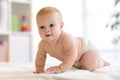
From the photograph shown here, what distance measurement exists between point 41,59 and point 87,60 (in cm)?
22

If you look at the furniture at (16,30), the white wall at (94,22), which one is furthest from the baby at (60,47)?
the white wall at (94,22)

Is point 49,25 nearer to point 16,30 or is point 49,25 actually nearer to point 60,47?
point 60,47

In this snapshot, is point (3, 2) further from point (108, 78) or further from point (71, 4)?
point (108, 78)

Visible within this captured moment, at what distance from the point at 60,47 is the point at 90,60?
0.17m

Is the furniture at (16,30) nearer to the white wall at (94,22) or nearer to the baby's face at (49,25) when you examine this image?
the white wall at (94,22)

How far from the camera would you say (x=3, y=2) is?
287 cm

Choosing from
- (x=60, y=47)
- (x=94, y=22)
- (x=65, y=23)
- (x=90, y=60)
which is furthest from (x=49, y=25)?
(x=94, y=22)

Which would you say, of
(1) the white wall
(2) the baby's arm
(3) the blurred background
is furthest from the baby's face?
(1) the white wall

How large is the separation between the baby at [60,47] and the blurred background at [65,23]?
148 centimetres

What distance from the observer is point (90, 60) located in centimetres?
128

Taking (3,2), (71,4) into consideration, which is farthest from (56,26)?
(71,4)

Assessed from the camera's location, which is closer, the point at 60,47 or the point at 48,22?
the point at 48,22

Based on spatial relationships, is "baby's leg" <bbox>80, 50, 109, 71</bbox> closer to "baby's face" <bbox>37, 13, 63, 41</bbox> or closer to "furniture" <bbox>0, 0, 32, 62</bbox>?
"baby's face" <bbox>37, 13, 63, 41</bbox>

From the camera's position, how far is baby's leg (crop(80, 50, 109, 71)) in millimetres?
1268
